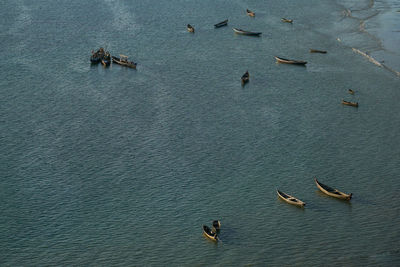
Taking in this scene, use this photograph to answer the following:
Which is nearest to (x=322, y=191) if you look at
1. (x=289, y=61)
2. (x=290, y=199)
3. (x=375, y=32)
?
(x=290, y=199)

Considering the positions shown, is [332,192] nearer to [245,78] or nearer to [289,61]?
[245,78]

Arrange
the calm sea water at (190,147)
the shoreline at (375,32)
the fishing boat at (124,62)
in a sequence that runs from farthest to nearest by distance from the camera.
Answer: the shoreline at (375,32), the fishing boat at (124,62), the calm sea water at (190,147)

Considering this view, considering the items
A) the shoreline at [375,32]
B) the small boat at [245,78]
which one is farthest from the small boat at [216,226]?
the shoreline at [375,32]

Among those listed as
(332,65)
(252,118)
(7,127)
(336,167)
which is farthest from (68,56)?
(336,167)

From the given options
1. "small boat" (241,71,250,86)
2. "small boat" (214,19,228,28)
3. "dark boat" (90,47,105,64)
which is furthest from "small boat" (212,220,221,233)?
"small boat" (214,19,228,28)

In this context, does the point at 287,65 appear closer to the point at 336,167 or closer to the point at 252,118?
the point at 252,118

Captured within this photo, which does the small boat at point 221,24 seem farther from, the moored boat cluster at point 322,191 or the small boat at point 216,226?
the small boat at point 216,226
